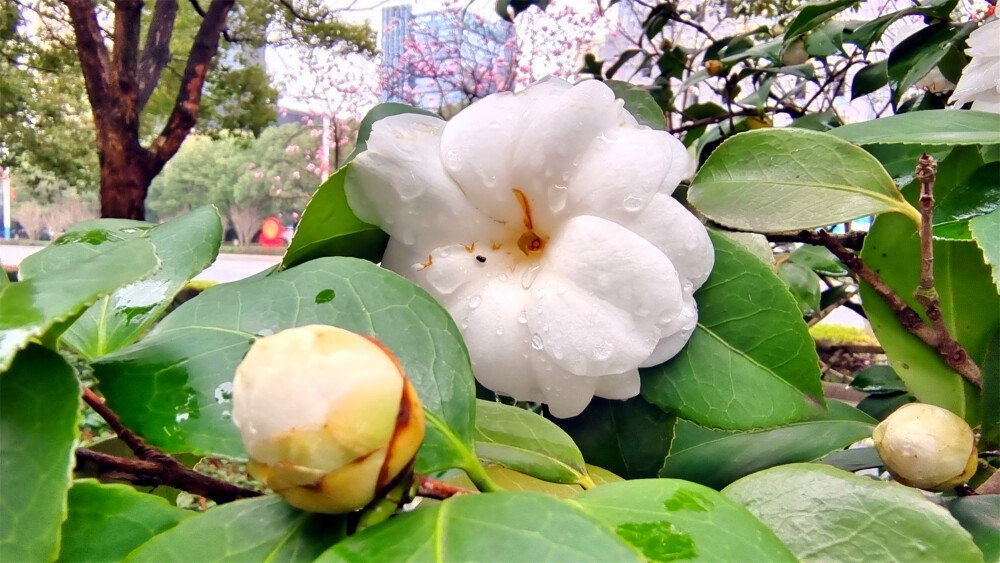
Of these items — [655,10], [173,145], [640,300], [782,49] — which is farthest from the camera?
[173,145]

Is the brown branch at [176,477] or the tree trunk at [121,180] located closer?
the brown branch at [176,477]

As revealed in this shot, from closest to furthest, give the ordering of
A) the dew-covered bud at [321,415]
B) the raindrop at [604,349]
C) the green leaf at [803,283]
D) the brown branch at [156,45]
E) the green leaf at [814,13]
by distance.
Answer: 1. the dew-covered bud at [321,415]
2. the raindrop at [604,349]
3. the green leaf at [814,13]
4. the green leaf at [803,283]
5. the brown branch at [156,45]

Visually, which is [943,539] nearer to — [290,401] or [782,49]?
[290,401]

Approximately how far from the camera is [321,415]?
0.55 feet

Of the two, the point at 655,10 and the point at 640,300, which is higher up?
the point at 655,10

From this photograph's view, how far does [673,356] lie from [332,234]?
0.57 ft

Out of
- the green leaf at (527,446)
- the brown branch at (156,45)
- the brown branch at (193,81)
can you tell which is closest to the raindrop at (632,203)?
the green leaf at (527,446)

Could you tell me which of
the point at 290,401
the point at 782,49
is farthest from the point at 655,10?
the point at 290,401

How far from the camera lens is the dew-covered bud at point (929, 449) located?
311 millimetres

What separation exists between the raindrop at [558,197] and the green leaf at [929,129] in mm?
164

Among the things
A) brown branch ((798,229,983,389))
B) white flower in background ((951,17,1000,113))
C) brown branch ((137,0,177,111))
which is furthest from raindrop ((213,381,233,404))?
brown branch ((137,0,177,111))

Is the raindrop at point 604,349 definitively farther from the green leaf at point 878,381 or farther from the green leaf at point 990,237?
the green leaf at point 878,381

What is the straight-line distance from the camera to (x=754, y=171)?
0.37 m

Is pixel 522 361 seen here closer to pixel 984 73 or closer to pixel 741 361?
pixel 741 361
